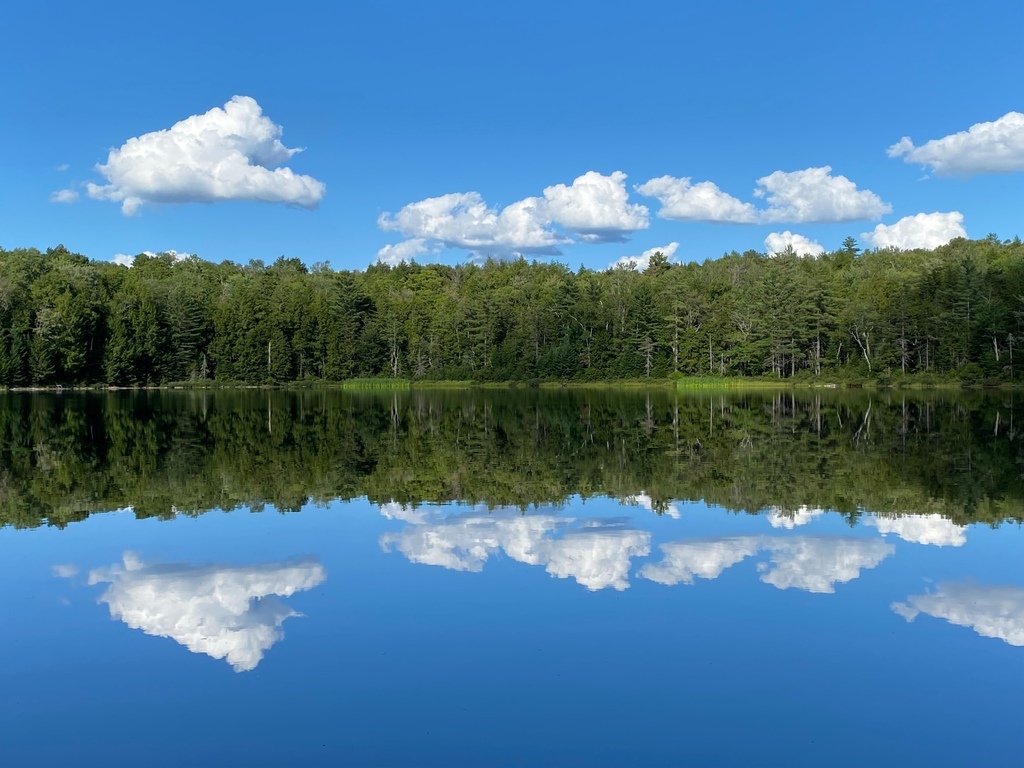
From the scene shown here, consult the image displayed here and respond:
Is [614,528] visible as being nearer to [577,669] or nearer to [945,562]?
[945,562]

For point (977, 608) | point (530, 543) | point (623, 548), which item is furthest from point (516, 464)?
point (977, 608)

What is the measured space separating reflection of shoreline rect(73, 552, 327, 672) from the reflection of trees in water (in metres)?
4.07

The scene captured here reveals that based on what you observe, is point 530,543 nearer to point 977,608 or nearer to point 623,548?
point 623,548

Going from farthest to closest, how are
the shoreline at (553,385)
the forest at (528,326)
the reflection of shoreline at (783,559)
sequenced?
1. the forest at (528,326)
2. the shoreline at (553,385)
3. the reflection of shoreline at (783,559)

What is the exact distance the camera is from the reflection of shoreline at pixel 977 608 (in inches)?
303

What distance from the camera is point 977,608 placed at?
830cm

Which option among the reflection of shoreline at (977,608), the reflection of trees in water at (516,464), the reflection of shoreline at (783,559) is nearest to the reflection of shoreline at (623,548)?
the reflection of shoreline at (783,559)

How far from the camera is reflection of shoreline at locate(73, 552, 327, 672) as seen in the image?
7516 millimetres

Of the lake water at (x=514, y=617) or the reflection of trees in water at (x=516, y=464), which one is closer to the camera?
the lake water at (x=514, y=617)

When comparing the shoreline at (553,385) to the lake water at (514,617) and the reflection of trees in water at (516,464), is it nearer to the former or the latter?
the reflection of trees in water at (516,464)

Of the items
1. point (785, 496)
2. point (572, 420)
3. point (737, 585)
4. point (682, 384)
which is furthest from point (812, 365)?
point (737, 585)

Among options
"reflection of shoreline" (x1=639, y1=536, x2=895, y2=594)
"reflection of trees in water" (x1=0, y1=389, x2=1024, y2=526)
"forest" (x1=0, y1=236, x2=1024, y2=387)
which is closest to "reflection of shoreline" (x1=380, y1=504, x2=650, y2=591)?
"reflection of shoreline" (x1=639, y1=536, x2=895, y2=594)

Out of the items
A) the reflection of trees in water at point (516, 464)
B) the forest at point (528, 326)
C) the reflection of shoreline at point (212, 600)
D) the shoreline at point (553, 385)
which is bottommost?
the shoreline at point (553, 385)

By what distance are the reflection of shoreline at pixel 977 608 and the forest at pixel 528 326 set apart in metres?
68.2
